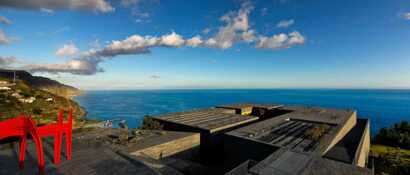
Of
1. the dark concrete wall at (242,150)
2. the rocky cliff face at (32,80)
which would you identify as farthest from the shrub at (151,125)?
the rocky cliff face at (32,80)

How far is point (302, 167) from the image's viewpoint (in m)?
9.49

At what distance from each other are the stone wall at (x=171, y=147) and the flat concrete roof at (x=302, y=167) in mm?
9385

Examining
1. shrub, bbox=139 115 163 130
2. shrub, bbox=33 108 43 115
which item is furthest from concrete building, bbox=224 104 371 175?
shrub, bbox=33 108 43 115

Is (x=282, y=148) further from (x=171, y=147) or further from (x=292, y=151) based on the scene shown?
(x=171, y=147)

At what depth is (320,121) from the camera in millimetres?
22953

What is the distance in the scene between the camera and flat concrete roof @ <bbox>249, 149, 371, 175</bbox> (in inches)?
356

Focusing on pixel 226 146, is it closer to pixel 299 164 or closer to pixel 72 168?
pixel 299 164

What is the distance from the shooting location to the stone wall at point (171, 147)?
48.9ft

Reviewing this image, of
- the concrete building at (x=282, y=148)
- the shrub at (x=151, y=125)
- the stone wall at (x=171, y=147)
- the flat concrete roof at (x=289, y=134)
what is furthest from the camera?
the shrub at (x=151, y=125)

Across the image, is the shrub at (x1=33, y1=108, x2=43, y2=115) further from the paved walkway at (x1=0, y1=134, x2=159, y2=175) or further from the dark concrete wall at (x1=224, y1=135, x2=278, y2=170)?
the dark concrete wall at (x1=224, y1=135, x2=278, y2=170)

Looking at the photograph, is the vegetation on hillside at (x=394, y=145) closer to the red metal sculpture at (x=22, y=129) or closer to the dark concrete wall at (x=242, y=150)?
the dark concrete wall at (x=242, y=150)

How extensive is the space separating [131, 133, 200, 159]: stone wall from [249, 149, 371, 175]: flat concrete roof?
939cm

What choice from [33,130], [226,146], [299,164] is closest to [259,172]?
[299,164]

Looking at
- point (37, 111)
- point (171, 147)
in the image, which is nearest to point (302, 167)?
point (171, 147)
